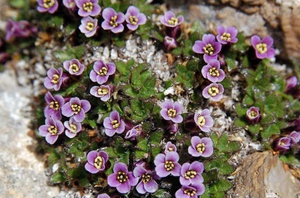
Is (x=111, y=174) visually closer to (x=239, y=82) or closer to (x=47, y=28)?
(x=239, y=82)

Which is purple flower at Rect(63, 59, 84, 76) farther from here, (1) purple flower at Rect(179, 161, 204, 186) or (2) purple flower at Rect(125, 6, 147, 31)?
(1) purple flower at Rect(179, 161, 204, 186)

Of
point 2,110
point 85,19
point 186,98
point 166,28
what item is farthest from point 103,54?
point 2,110

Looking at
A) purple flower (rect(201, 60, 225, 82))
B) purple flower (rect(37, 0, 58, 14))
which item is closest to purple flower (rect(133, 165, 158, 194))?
purple flower (rect(201, 60, 225, 82))

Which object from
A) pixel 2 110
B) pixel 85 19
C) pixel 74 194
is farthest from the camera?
pixel 2 110

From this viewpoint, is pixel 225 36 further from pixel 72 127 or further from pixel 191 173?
pixel 72 127

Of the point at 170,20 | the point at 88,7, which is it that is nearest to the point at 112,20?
the point at 88,7

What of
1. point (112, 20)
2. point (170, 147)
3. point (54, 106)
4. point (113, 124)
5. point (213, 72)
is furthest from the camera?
point (112, 20)
